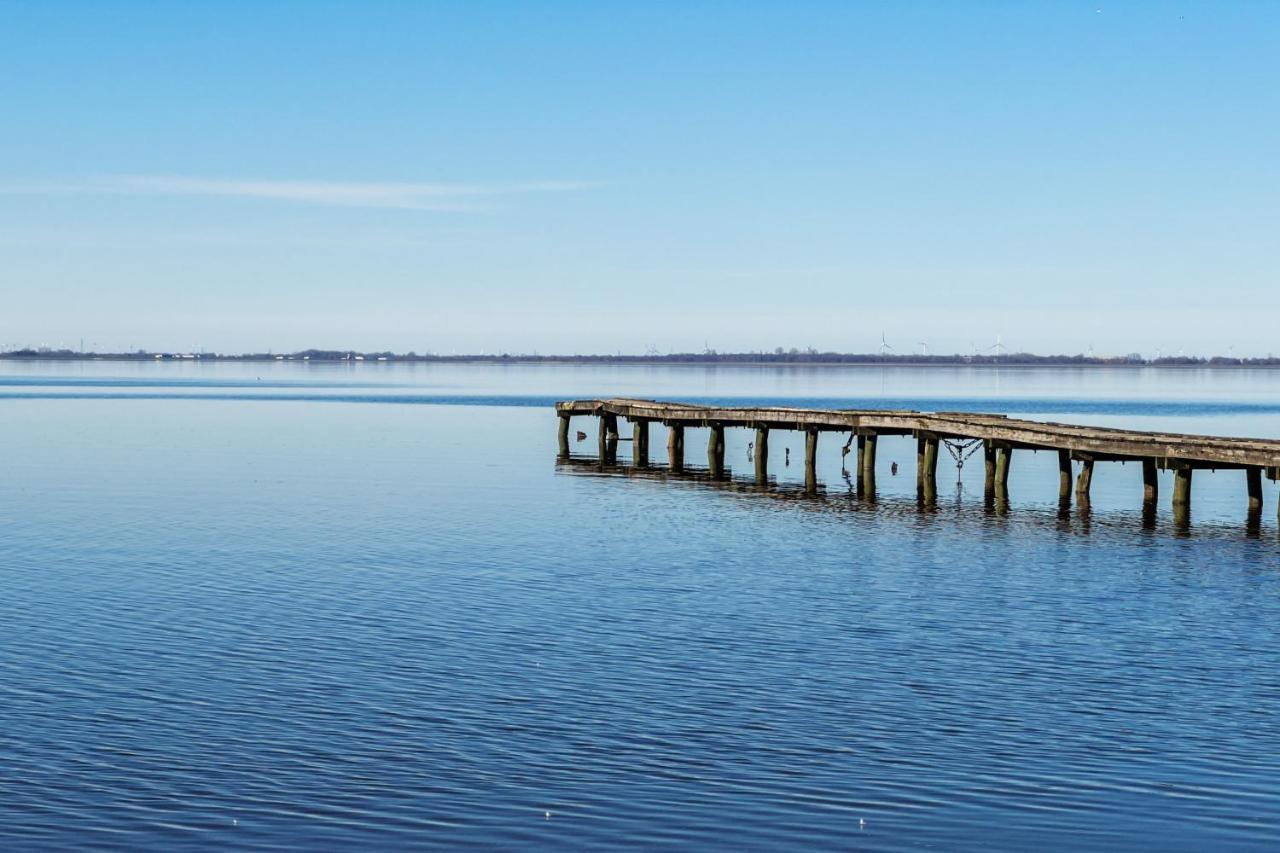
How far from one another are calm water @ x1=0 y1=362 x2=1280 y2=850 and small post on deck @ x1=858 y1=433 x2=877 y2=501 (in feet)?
26.7

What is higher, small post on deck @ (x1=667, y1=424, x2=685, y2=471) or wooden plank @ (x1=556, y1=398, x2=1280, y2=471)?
wooden plank @ (x1=556, y1=398, x2=1280, y2=471)

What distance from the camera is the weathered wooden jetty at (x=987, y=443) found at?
39281 millimetres

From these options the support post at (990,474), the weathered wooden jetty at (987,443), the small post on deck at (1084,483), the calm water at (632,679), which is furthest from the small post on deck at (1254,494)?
the support post at (990,474)

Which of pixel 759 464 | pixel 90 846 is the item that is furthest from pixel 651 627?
pixel 759 464

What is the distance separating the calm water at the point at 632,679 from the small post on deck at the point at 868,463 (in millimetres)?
8150

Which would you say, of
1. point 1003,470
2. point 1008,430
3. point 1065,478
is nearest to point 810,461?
point 1003,470

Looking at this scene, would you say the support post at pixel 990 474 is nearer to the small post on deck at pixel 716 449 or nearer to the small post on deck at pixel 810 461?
the small post on deck at pixel 810 461

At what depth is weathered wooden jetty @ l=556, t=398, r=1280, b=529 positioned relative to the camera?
39.3 m

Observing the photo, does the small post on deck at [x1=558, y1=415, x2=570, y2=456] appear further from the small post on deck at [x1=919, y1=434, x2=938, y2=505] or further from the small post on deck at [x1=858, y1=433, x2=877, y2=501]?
the small post on deck at [x1=919, y1=434, x2=938, y2=505]

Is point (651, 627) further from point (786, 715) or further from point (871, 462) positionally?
point (871, 462)

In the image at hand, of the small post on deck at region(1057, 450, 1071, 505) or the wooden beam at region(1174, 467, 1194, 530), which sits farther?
the small post on deck at region(1057, 450, 1071, 505)

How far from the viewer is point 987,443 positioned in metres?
47.9

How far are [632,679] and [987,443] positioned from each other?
3062 cm

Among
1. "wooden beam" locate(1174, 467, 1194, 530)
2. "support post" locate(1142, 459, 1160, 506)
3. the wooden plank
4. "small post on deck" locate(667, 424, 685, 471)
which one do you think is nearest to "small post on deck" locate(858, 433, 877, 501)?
the wooden plank
